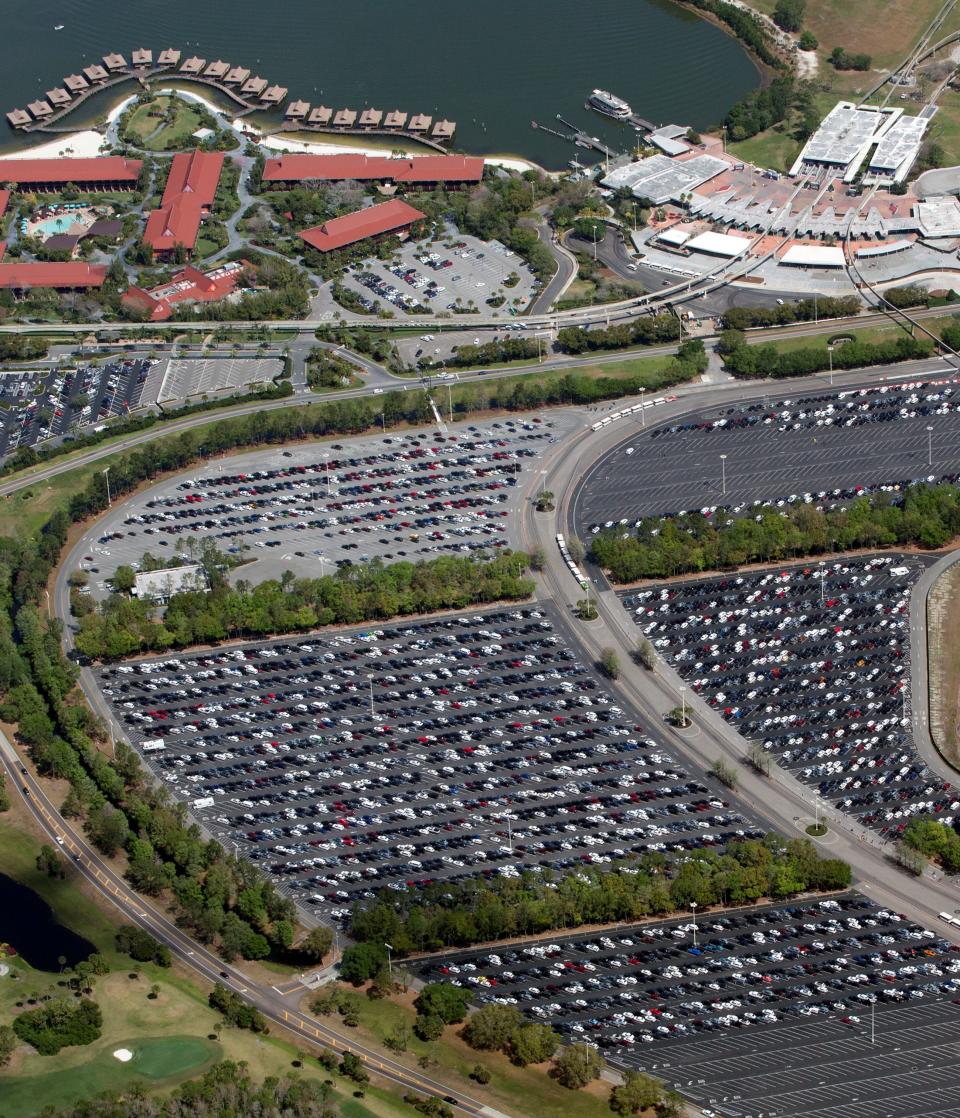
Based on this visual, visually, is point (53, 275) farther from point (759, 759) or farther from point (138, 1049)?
point (138, 1049)

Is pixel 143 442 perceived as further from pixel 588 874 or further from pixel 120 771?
pixel 588 874

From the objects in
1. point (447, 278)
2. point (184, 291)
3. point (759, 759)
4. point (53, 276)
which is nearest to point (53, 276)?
point (53, 276)

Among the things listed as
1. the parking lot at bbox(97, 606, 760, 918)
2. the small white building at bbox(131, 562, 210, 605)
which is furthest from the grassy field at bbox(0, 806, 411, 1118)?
the small white building at bbox(131, 562, 210, 605)

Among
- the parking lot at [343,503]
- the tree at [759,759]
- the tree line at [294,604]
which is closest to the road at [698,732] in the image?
the tree at [759,759]

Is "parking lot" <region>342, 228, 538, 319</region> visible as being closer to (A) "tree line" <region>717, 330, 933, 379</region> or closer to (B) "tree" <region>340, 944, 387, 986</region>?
(A) "tree line" <region>717, 330, 933, 379</region>

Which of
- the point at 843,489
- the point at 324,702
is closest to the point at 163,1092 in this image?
the point at 324,702

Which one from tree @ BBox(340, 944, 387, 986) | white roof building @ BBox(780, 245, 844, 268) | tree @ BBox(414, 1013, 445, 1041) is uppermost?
white roof building @ BBox(780, 245, 844, 268)
